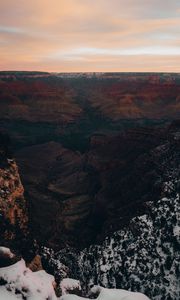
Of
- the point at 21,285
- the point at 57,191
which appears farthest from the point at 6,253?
the point at 57,191

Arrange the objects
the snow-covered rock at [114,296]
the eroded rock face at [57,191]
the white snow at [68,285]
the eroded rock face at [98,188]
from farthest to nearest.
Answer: the eroded rock face at [57,191], the eroded rock face at [98,188], the white snow at [68,285], the snow-covered rock at [114,296]

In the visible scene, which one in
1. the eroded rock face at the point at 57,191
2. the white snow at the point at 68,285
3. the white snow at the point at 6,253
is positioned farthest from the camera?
the eroded rock face at the point at 57,191

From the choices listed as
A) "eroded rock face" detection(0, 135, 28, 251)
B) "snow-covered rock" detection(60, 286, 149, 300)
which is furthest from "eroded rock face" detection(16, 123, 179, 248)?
"snow-covered rock" detection(60, 286, 149, 300)

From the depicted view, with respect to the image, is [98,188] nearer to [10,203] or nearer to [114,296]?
[10,203]

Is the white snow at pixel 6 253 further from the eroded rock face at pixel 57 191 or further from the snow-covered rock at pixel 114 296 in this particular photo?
the eroded rock face at pixel 57 191

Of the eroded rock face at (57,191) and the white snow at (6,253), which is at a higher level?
the white snow at (6,253)

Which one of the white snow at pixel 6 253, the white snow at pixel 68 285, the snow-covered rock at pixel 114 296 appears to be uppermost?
the white snow at pixel 6 253

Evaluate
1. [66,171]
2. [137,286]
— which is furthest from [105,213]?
[66,171]

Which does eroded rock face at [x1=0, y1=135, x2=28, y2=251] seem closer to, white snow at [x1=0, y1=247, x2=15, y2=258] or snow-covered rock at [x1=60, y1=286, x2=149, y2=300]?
white snow at [x1=0, y1=247, x2=15, y2=258]

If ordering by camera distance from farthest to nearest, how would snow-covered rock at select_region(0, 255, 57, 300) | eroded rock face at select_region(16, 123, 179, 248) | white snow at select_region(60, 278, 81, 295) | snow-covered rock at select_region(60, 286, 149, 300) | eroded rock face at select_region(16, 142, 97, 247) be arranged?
eroded rock face at select_region(16, 142, 97, 247) → eroded rock face at select_region(16, 123, 179, 248) → white snow at select_region(60, 278, 81, 295) → snow-covered rock at select_region(0, 255, 57, 300) → snow-covered rock at select_region(60, 286, 149, 300)

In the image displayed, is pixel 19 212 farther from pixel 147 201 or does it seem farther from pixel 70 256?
pixel 147 201

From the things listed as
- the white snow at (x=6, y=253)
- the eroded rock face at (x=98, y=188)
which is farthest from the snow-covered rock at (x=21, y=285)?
the eroded rock face at (x=98, y=188)
